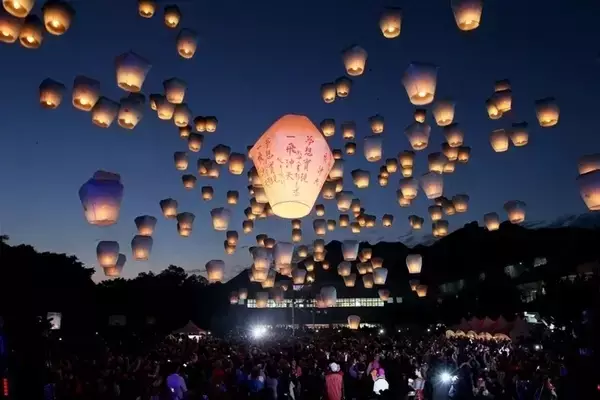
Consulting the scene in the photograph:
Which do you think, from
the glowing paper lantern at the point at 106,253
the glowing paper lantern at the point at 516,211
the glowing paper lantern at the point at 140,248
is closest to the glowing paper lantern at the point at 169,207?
the glowing paper lantern at the point at 140,248

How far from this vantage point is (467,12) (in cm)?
927

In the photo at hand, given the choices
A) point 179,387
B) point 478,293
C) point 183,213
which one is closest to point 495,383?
point 179,387

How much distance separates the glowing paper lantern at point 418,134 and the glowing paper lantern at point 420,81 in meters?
2.57

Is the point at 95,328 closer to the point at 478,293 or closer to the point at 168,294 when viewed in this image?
the point at 168,294

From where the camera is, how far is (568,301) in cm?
2166

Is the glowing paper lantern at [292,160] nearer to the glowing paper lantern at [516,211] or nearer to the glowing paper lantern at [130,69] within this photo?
the glowing paper lantern at [130,69]

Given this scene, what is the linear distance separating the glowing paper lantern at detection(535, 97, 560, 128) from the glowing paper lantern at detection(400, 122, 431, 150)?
2492 millimetres

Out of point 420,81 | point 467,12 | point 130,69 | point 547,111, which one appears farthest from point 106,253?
point 547,111

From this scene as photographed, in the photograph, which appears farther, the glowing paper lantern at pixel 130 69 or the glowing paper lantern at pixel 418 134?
the glowing paper lantern at pixel 418 134

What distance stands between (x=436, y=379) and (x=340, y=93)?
7.20 meters

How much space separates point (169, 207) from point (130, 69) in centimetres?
648

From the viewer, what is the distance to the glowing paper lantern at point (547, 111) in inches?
458

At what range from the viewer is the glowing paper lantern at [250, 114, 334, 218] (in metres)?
8.33

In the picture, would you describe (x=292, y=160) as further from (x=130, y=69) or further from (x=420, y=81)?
(x=130, y=69)
